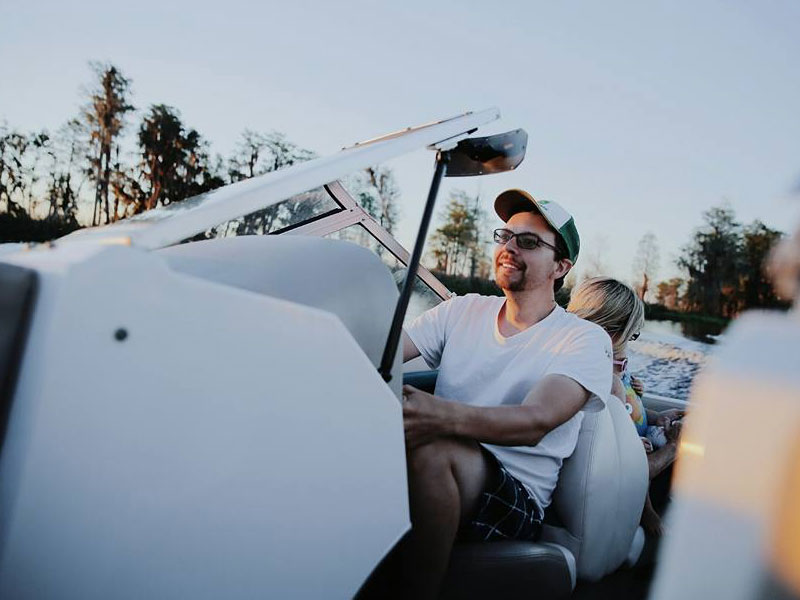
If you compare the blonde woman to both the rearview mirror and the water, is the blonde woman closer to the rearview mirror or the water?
the water

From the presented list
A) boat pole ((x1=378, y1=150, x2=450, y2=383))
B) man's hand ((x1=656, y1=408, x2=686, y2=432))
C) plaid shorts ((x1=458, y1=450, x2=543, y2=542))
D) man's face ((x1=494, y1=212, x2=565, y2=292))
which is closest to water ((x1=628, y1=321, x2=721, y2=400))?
man's hand ((x1=656, y1=408, x2=686, y2=432))

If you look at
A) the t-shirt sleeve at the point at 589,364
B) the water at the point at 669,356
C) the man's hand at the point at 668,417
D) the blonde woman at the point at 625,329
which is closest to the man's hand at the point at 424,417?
the t-shirt sleeve at the point at 589,364

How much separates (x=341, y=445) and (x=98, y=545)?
334 millimetres

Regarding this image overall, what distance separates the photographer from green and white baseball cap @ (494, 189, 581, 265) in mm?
1821

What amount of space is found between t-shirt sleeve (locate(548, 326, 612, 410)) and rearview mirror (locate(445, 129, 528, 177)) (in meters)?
0.60

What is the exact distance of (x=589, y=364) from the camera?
1.51 meters

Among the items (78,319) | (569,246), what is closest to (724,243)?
(569,246)

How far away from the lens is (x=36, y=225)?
44.3ft

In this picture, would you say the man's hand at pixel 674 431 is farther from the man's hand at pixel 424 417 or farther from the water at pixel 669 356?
the man's hand at pixel 424 417

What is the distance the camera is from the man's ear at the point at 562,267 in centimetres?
192

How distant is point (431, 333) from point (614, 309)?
107 cm

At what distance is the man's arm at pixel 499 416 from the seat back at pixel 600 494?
0.64ft

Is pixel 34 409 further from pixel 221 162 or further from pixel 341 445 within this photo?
pixel 221 162

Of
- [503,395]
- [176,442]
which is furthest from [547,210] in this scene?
[176,442]
